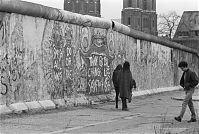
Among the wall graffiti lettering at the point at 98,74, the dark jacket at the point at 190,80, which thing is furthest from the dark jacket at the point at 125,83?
the dark jacket at the point at 190,80

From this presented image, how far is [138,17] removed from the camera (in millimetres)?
131375

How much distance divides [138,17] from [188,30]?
2776 centimetres

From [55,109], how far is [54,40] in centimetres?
250

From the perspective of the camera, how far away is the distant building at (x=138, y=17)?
130875 millimetres

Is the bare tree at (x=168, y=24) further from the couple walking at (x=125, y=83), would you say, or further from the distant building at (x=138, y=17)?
the couple walking at (x=125, y=83)

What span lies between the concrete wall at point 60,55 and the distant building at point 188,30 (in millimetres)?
82965

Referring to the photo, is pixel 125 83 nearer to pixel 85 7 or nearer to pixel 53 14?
pixel 53 14

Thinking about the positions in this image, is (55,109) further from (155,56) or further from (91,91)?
(155,56)

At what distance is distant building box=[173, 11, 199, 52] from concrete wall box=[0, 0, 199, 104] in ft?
272

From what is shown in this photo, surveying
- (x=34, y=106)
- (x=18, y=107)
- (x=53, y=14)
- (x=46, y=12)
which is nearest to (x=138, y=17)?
(x=53, y=14)

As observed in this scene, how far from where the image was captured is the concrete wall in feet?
43.4

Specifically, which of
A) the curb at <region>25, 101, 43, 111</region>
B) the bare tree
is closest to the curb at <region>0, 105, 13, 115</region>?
the curb at <region>25, 101, 43, 111</region>

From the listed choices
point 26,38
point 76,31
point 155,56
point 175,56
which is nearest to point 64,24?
point 76,31

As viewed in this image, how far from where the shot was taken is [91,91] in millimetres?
18312
